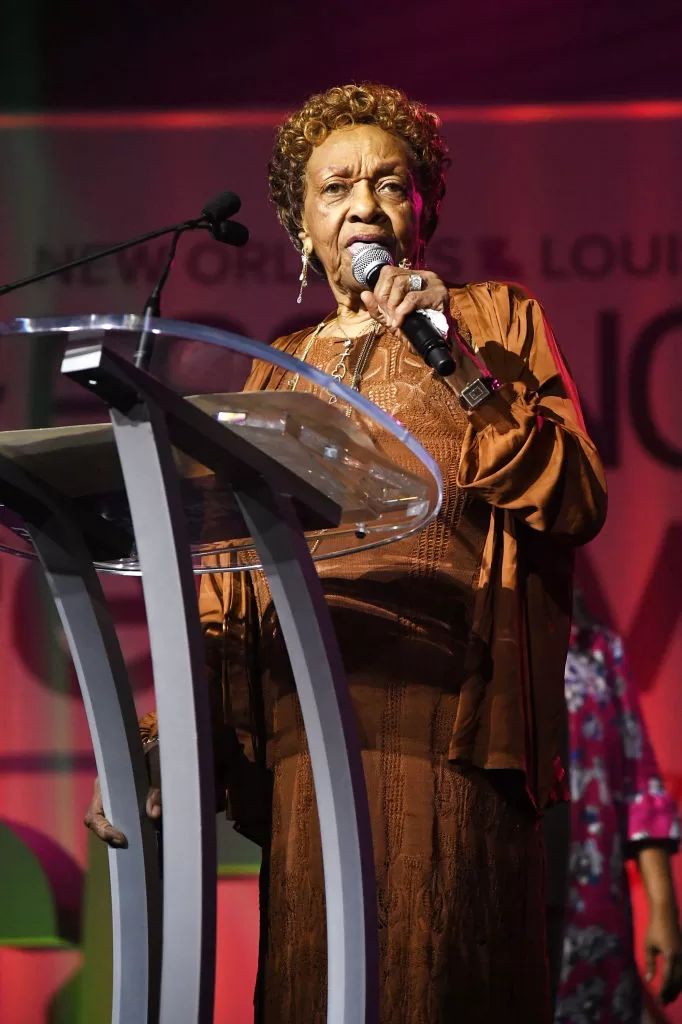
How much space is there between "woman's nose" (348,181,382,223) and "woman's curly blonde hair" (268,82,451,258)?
0.41 feet

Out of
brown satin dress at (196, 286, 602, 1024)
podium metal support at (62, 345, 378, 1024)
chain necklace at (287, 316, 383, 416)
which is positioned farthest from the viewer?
chain necklace at (287, 316, 383, 416)

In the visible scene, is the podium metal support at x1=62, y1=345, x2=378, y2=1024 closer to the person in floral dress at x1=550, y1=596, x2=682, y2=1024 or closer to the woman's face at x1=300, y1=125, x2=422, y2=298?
the woman's face at x1=300, y1=125, x2=422, y2=298

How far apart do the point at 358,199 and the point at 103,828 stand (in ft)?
3.36

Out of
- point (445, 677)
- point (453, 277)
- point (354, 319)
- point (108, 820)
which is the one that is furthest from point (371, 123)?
point (453, 277)

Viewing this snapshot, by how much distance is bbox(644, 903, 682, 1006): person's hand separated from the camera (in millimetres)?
2639

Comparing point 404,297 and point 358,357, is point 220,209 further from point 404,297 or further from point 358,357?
point 358,357

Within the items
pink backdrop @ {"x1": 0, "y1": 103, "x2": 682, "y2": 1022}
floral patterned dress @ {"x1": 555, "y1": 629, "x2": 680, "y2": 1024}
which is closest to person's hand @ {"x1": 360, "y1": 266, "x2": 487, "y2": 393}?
floral patterned dress @ {"x1": 555, "y1": 629, "x2": 680, "y2": 1024}

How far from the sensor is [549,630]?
5.57 ft

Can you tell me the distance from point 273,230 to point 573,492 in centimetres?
211

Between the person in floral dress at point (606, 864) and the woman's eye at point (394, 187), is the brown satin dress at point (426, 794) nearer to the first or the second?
the woman's eye at point (394, 187)

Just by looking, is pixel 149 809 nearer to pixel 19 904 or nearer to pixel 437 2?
pixel 19 904

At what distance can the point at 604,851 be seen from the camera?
113 inches

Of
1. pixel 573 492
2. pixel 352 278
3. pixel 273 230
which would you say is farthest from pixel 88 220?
pixel 573 492

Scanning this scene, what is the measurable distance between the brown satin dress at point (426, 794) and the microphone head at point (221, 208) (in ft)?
1.30
